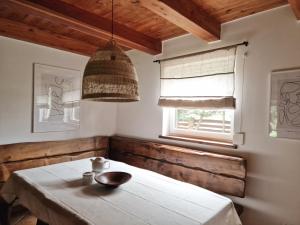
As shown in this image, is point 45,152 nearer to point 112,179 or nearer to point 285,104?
point 112,179

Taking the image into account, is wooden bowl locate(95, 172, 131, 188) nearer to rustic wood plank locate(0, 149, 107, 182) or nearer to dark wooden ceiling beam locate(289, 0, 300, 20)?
rustic wood plank locate(0, 149, 107, 182)

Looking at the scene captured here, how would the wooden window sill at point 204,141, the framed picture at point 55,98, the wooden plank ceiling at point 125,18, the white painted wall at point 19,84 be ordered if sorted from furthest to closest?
the framed picture at point 55,98, the white painted wall at point 19,84, the wooden window sill at point 204,141, the wooden plank ceiling at point 125,18

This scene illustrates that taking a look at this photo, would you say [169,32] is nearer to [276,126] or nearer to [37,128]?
[276,126]

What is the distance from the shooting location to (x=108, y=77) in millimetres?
1326

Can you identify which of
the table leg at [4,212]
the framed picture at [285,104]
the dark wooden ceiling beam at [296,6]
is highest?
the dark wooden ceiling beam at [296,6]

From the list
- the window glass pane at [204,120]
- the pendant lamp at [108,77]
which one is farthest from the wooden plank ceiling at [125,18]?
the window glass pane at [204,120]

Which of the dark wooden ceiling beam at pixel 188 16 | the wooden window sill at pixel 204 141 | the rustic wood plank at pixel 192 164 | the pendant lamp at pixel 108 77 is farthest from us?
the wooden window sill at pixel 204 141

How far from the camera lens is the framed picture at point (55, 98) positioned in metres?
2.60

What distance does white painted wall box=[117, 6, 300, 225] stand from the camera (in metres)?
1.75

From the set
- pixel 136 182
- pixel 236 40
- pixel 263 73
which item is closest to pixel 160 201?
pixel 136 182

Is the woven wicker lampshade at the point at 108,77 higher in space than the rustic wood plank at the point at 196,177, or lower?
higher

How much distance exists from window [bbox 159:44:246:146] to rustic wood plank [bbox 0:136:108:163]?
103cm

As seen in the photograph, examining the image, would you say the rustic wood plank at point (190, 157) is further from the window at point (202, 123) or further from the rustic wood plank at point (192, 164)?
the window at point (202, 123)

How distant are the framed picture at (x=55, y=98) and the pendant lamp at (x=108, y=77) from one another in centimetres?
153
